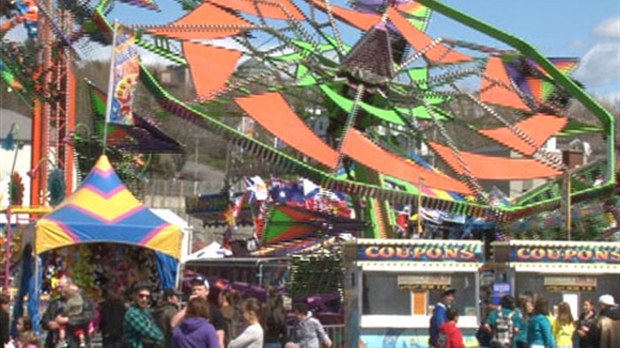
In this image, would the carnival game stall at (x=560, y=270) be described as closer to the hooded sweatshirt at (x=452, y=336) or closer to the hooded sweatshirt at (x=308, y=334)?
the hooded sweatshirt at (x=308, y=334)

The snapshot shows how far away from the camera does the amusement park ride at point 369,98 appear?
91.9ft

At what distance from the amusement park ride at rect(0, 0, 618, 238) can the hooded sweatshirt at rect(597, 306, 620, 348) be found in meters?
13.4

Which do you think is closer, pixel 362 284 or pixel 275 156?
pixel 362 284

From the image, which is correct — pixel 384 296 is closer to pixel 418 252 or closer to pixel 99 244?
pixel 418 252

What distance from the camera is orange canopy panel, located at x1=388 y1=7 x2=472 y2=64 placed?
31578 mm

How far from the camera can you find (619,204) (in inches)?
1254

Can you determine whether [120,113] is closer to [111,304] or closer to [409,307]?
[409,307]

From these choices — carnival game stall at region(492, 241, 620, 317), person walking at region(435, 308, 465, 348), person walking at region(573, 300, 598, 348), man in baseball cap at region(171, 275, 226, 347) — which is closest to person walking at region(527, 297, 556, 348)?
person walking at region(573, 300, 598, 348)

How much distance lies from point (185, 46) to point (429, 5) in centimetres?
581

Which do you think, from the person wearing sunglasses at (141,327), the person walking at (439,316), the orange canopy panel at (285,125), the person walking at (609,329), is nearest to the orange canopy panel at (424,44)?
the orange canopy panel at (285,125)

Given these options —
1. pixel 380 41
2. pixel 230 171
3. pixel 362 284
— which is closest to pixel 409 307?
pixel 362 284

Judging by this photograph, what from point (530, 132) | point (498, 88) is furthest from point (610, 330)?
point (498, 88)

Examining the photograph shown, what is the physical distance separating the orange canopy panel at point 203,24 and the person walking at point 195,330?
56.4ft

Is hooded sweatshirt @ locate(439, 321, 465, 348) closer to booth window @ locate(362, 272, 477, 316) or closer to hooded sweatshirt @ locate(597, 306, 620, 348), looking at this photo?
hooded sweatshirt @ locate(597, 306, 620, 348)
